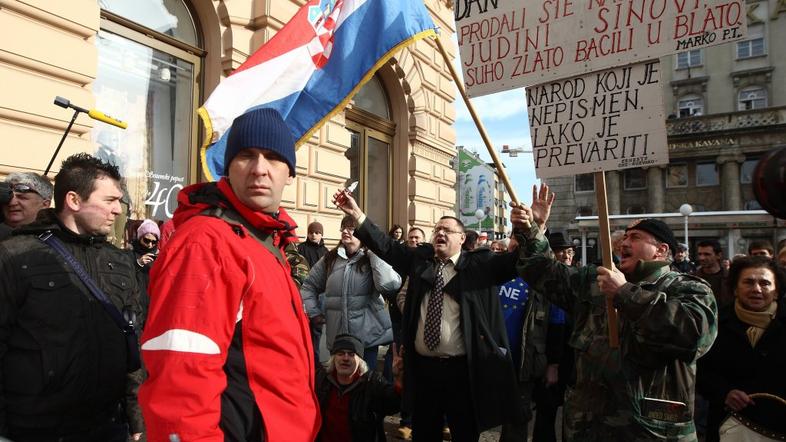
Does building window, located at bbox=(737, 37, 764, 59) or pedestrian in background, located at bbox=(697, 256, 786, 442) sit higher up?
building window, located at bbox=(737, 37, 764, 59)

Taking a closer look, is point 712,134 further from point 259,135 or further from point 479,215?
point 259,135

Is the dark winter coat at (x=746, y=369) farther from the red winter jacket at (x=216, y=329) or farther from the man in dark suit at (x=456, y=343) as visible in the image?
the red winter jacket at (x=216, y=329)

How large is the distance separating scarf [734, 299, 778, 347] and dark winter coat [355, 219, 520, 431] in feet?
4.78

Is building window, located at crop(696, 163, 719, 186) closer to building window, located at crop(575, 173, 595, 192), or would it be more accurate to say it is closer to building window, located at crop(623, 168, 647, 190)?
building window, located at crop(623, 168, 647, 190)

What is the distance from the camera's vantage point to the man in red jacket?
132 cm

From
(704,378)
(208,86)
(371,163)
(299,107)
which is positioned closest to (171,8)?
(208,86)

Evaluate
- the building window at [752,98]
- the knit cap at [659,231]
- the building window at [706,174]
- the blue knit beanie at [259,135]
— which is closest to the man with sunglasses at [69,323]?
the blue knit beanie at [259,135]

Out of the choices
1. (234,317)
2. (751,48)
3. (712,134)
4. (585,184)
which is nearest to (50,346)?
(234,317)

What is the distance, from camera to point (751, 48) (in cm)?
3688

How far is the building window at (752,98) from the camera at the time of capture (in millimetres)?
36438

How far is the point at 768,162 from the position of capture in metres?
1.53

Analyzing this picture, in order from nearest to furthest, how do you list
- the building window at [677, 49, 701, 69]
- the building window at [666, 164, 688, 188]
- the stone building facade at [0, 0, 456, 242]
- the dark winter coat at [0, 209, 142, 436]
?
the dark winter coat at [0, 209, 142, 436]
the stone building facade at [0, 0, 456, 242]
the building window at [666, 164, 688, 188]
the building window at [677, 49, 701, 69]

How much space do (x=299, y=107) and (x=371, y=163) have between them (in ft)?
18.4

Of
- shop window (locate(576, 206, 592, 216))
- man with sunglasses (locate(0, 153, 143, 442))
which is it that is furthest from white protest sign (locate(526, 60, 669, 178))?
shop window (locate(576, 206, 592, 216))
